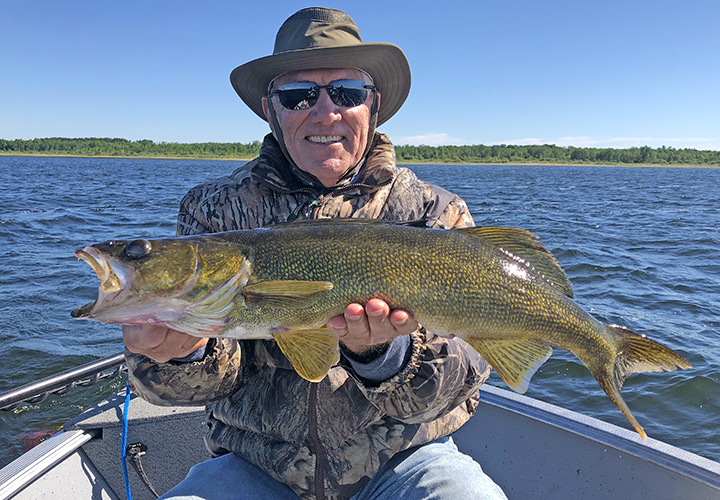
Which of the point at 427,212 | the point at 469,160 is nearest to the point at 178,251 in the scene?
the point at 427,212

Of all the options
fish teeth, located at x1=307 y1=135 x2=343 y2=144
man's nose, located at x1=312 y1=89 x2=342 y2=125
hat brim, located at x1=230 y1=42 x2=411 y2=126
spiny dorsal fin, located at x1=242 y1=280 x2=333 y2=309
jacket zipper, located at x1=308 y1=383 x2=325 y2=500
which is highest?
hat brim, located at x1=230 y1=42 x2=411 y2=126

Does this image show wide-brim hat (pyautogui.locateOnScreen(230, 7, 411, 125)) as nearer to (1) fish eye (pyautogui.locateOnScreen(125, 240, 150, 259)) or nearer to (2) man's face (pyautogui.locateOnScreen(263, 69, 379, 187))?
(2) man's face (pyautogui.locateOnScreen(263, 69, 379, 187))

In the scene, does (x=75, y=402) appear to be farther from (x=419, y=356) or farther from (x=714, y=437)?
(x=714, y=437)

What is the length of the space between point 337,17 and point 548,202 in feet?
93.9

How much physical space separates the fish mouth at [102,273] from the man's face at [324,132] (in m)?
1.38

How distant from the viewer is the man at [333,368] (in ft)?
8.68

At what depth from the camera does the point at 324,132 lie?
326 centimetres

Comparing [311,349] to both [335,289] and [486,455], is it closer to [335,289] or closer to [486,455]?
[335,289]

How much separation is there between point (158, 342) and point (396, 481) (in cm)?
149

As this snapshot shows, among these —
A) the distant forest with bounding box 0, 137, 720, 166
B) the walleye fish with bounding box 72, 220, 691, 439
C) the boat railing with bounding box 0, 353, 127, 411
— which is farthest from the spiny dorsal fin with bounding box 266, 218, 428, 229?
the distant forest with bounding box 0, 137, 720, 166

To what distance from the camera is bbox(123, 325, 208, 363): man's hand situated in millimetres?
2490

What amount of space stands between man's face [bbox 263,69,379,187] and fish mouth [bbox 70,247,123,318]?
138 centimetres

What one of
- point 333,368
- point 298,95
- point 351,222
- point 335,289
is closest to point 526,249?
point 351,222

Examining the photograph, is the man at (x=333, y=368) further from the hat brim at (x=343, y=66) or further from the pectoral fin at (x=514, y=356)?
the pectoral fin at (x=514, y=356)
